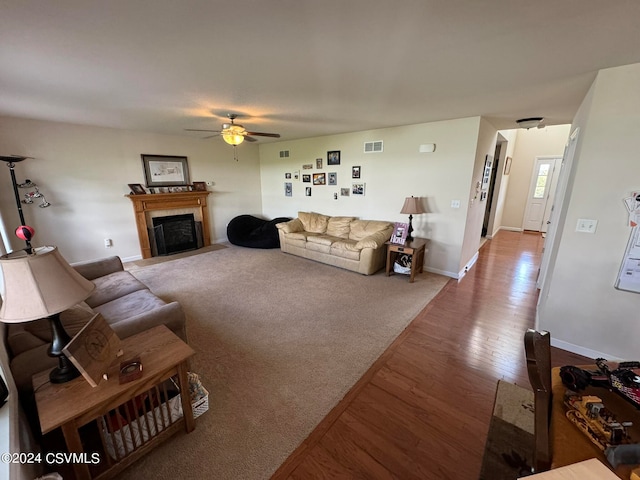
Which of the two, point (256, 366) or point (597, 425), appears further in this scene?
point (256, 366)

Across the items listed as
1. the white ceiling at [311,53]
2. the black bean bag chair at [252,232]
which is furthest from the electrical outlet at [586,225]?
the black bean bag chair at [252,232]

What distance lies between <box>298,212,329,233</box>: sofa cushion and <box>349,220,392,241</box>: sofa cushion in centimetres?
70

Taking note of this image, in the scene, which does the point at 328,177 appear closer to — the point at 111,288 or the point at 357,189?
the point at 357,189

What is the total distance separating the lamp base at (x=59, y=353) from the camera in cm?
123

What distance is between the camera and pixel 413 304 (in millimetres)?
3219

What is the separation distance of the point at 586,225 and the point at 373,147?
314cm

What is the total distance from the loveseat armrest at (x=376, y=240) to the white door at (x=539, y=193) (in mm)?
5500

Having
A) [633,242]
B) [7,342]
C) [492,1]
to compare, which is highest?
[492,1]

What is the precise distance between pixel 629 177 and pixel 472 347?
1838mm

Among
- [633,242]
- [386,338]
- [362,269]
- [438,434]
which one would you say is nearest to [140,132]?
[362,269]

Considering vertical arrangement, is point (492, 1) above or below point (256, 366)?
above

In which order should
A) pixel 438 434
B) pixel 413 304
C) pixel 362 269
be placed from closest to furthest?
pixel 438 434 → pixel 413 304 → pixel 362 269

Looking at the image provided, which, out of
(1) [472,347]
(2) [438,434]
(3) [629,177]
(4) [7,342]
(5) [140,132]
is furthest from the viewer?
(5) [140,132]

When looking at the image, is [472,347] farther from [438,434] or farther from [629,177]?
[629,177]
